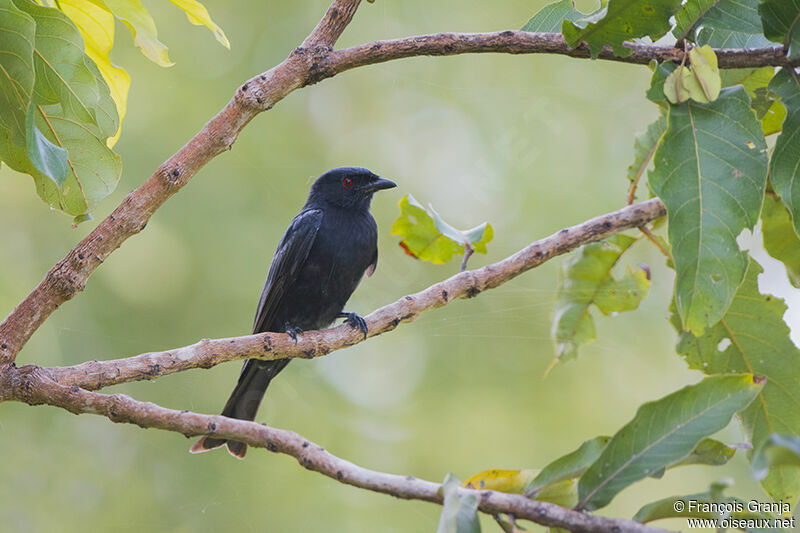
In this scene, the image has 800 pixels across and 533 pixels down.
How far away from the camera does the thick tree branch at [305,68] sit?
1774mm

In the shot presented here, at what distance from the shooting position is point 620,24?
1.78 metres

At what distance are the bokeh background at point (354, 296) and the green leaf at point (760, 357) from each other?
2.37m

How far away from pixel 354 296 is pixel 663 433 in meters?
4.46

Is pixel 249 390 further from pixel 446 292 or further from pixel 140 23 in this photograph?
pixel 140 23

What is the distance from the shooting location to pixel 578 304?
2.86 meters

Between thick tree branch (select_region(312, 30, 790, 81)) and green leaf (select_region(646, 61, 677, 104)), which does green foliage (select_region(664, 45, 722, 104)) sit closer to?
green leaf (select_region(646, 61, 677, 104))

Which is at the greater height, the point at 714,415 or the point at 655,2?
the point at 655,2

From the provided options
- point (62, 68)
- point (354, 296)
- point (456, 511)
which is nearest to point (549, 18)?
point (62, 68)

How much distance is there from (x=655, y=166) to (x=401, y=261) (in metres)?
4.42

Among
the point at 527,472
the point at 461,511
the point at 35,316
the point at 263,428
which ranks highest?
the point at 35,316

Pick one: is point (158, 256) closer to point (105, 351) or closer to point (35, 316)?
point (105, 351)

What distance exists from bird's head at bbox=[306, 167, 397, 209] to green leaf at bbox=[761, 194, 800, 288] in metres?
1.96

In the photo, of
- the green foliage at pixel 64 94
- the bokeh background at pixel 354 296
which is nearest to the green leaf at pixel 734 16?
the green foliage at pixel 64 94

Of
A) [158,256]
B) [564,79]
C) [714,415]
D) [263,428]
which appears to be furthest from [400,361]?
[714,415]
